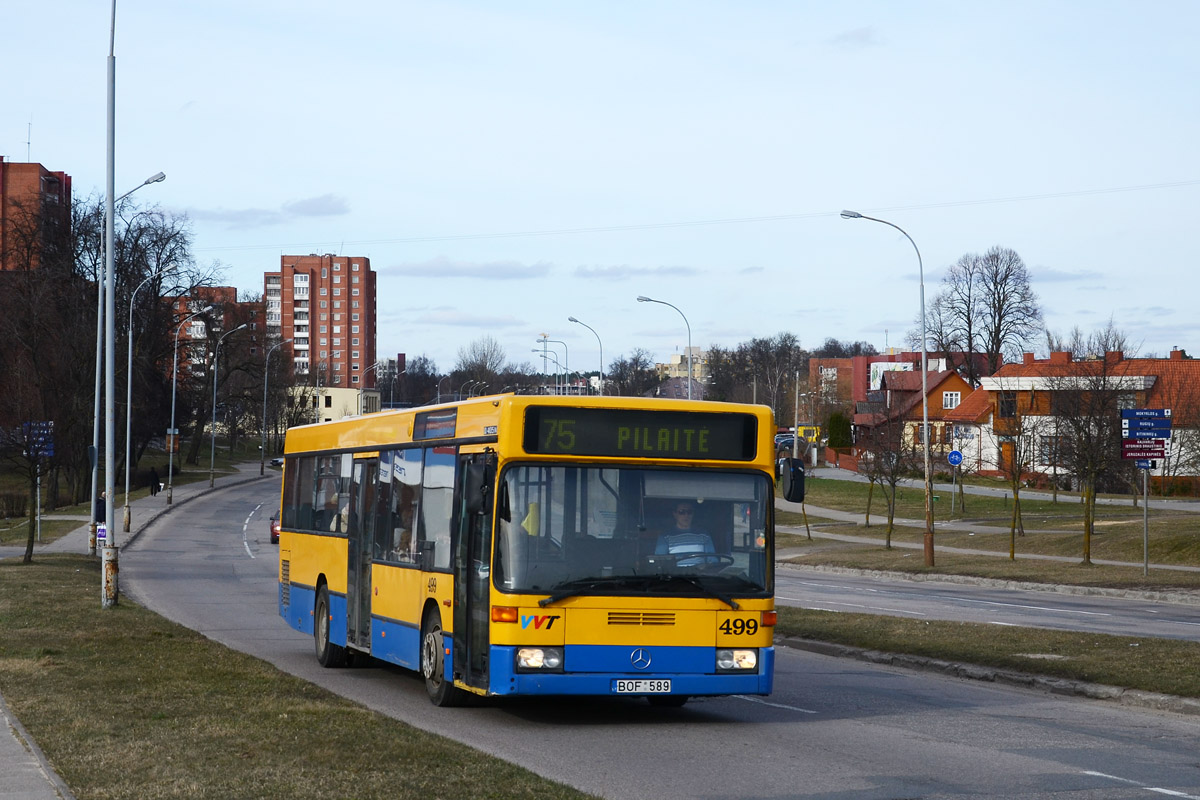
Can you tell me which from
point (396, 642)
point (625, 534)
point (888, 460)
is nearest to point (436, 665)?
point (396, 642)

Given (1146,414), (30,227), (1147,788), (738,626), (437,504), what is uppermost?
(30,227)

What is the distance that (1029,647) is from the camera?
651 inches

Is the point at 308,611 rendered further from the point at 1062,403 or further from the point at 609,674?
the point at 1062,403

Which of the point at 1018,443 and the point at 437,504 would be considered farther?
the point at 1018,443

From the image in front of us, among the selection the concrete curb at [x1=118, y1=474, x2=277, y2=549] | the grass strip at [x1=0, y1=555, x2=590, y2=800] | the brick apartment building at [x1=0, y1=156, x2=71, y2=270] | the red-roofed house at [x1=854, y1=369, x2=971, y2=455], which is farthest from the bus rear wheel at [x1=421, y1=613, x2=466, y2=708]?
the red-roofed house at [x1=854, y1=369, x2=971, y2=455]

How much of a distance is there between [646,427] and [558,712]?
9.35ft

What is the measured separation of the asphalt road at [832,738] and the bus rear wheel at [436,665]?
0.20 metres

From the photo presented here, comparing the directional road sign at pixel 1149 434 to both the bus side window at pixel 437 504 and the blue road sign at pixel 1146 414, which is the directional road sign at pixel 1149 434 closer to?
the blue road sign at pixel 1146 414

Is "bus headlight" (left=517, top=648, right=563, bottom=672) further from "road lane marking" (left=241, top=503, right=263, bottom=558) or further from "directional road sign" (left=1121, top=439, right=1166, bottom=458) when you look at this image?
"road lane marking" (left=241, top=503, right=263, bottom=558)

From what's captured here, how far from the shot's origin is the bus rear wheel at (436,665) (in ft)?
Result: 40.0

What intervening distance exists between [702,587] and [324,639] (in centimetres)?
666

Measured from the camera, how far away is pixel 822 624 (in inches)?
Answer: 789

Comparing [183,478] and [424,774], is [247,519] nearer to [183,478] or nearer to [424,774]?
[183,478]

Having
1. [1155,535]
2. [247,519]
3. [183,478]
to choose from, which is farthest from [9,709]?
[183,478]
